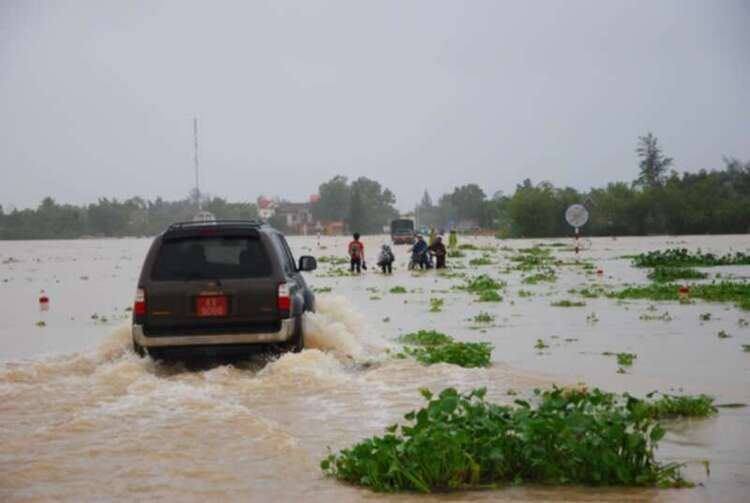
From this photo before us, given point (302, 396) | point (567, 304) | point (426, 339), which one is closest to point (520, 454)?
point (302, 396)

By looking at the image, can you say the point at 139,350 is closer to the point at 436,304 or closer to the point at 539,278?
the point at 436,304

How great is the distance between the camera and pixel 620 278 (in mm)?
29344

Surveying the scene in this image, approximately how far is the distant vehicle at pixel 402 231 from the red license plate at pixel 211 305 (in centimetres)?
7214

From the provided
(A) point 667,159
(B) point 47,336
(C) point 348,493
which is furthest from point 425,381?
(A) point 667,159

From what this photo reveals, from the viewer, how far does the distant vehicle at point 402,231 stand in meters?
83.1

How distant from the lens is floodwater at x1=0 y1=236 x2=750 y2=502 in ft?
21.4

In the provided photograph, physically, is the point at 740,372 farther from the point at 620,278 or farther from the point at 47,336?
the point at 620,278

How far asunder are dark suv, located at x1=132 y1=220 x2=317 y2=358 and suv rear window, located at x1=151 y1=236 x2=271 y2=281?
0.5 inches

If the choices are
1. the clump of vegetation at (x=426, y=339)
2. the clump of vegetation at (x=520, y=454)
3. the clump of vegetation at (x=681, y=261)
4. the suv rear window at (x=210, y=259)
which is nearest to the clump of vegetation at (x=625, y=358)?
the clump of vegetation at (x=426, y=339)

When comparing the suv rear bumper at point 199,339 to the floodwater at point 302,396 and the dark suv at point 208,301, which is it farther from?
the floodwater at point 302,396

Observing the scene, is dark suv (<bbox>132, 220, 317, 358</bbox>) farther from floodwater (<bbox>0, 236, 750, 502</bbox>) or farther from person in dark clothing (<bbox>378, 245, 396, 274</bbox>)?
person in dark clothing (<bbox>378, 245, 396, 274</bbox>)

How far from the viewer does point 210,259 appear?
11.3m

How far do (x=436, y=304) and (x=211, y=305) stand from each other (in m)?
11.1

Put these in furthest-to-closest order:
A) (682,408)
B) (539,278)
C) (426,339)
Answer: (539,278)
(426,339)
(682,408)
